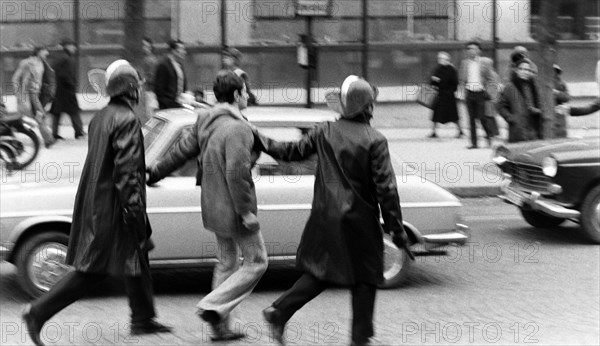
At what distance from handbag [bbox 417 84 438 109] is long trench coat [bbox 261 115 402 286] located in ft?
42.6

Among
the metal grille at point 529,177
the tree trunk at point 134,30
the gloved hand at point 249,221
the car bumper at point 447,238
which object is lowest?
the car bumper at point 447,238

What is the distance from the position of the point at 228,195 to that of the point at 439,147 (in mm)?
11991

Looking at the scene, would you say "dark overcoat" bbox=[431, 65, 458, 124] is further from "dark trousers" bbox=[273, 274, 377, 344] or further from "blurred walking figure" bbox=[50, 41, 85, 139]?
"dark trousers" bbox=[273, 274, 377, 344]

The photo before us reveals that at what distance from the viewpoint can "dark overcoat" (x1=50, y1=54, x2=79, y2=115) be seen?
62.0ft

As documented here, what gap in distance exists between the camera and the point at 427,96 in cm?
2047

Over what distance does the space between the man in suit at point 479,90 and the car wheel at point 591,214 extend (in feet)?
24.8

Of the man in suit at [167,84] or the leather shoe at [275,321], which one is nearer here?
the leather shoe at [275,321]

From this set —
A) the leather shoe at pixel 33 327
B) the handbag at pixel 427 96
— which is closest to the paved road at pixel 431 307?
the leather shoe at pixel 33 327

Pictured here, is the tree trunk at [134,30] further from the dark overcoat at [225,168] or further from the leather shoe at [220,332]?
the leather shoe at [220,332]

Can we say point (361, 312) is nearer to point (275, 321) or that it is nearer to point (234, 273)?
point (275, 321)

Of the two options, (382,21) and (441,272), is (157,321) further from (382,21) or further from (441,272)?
(382,21)

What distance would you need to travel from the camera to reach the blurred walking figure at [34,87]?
60.2ft

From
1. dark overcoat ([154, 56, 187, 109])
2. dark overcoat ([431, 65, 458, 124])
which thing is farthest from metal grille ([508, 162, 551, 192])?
dark overcoat ([431, 65, 458, 124])

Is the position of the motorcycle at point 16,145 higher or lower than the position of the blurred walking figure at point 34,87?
lower
